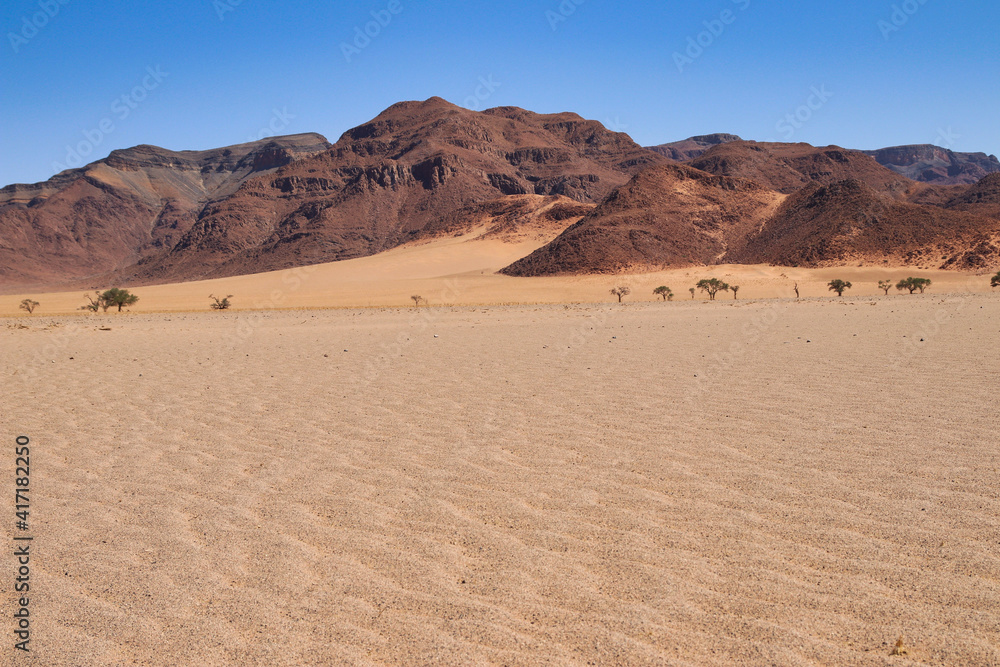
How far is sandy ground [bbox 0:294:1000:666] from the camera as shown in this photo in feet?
12.5

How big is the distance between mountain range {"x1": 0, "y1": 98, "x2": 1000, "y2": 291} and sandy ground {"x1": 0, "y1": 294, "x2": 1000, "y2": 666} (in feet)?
196

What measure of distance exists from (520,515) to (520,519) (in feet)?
0.28

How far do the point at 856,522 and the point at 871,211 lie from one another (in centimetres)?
7441

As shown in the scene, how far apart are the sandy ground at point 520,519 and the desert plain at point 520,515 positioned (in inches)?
1.0

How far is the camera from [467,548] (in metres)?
4.95

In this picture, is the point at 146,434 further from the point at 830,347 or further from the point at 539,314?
the point at 539,314

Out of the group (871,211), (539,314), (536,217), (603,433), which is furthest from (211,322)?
(536,217)

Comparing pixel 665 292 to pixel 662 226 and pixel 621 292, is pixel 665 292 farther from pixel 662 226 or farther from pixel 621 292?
pixel 662 226

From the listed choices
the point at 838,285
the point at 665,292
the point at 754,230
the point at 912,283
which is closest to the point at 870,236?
the point at 754,230

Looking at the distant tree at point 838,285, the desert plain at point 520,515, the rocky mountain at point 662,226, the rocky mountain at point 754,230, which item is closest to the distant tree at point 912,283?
the distant tree at point 838,285

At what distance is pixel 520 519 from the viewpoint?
5.47m

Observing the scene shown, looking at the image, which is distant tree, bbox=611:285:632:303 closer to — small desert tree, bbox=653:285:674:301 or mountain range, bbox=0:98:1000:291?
small desert tree, bbox=653:285:674:301

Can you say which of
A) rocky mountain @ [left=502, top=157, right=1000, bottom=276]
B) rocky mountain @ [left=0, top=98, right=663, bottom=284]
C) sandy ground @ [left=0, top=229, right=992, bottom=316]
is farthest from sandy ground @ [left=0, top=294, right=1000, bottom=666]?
rocky mountain @ [left=0, top=98, right=663, bottom=284]

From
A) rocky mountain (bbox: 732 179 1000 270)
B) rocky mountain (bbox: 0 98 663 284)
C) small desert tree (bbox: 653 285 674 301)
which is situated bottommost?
small desert tree (bbox: 653 285 674 301)
